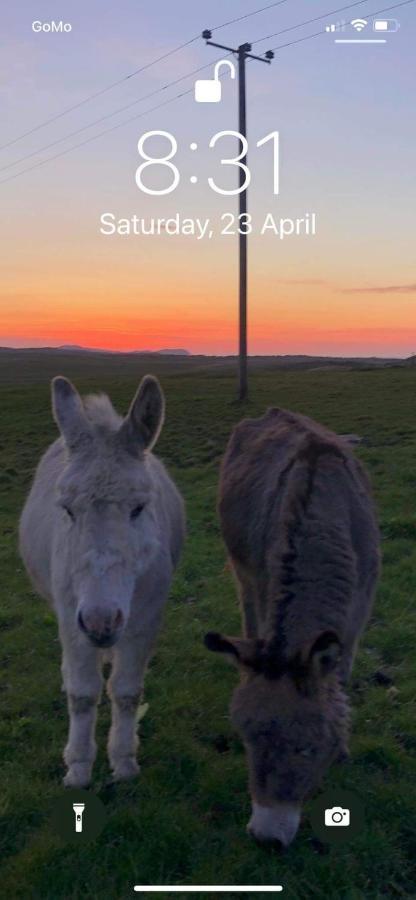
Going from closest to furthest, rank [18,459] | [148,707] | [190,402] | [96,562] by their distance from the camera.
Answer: [96,562], [148,707], [18,459], [190,402]

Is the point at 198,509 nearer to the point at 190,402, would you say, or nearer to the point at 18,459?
the point at 18,459

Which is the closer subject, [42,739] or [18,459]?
[42,739]

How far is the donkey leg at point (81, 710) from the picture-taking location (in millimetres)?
5105

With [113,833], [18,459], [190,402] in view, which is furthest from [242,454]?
[190,402]

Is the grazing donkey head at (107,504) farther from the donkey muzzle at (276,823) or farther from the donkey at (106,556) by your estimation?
the donkey muzzle at (276,823)

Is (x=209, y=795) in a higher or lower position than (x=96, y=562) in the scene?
lower

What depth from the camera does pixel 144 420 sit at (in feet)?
15.5

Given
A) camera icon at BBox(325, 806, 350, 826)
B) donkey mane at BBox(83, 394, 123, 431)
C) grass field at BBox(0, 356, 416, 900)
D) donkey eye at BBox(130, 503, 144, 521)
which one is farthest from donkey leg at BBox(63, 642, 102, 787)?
camera icon at BBox(325, 806, 350, 826)

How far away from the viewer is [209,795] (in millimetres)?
5133

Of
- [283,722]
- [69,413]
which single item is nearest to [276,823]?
[283,722]

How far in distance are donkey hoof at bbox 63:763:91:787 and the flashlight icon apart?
221 millimetres

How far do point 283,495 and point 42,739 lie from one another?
273cm

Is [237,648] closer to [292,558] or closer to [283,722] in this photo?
[283,722]

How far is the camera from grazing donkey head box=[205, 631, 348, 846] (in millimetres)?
3920
